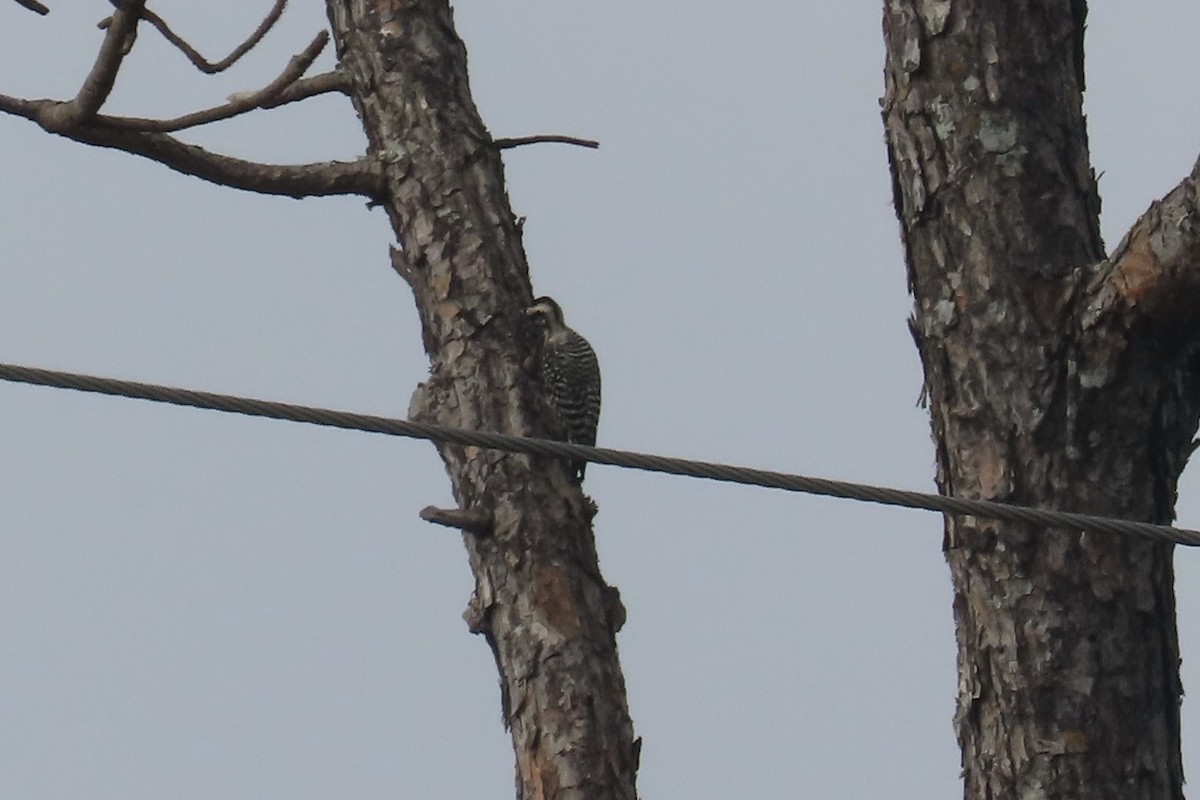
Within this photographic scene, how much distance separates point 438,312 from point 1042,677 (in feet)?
11.2

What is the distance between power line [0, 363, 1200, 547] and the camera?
14.6ft

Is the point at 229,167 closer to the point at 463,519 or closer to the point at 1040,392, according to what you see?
the point at 463,519

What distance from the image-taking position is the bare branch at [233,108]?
19.1ft

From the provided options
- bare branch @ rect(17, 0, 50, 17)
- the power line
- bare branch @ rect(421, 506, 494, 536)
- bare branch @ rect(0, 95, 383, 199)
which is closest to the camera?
the power line

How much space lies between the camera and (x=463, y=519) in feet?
24.2

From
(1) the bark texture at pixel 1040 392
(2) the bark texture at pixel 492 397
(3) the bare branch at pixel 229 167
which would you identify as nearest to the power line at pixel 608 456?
(1) the bark texture at pixel 1040 392

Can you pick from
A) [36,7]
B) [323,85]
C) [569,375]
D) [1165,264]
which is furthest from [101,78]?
[569,375]

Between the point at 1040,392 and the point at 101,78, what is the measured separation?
278 cm

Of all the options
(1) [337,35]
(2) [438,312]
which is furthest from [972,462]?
(1) [337,35]

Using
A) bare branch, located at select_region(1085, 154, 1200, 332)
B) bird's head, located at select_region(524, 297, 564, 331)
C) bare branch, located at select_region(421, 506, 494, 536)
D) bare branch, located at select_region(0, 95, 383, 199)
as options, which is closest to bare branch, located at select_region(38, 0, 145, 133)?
bare branch, located at select_region(0, 95, 383, 199)

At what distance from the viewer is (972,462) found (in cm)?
514

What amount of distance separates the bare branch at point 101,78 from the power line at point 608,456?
1.32m

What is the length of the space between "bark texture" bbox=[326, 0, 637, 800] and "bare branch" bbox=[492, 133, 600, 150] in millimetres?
52

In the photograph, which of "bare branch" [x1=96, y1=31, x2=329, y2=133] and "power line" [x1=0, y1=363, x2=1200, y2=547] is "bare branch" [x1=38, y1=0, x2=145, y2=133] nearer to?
"bare branch" [x1=96, y1=31, x2=329, y2=133]
